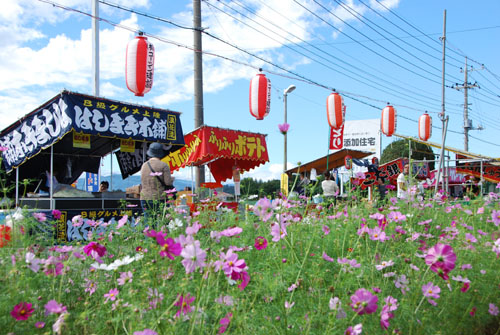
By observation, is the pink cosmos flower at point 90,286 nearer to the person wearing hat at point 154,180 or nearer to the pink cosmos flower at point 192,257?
the pink cosmos flower at point 192,257

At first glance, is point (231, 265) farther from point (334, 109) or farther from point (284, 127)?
point (334, 109)

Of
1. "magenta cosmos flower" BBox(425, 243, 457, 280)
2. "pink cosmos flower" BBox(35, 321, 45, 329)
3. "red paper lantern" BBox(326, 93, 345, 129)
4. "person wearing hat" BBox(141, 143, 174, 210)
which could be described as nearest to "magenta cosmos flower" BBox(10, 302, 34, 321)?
"pink cosmos flower" BBox(35, 321, 45, 329)

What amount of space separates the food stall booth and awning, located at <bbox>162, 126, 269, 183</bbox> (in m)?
1.64

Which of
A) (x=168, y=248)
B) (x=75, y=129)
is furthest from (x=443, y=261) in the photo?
(x=75, y=129)

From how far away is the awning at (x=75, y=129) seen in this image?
618 centimetres

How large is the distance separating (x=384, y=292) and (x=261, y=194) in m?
2.13

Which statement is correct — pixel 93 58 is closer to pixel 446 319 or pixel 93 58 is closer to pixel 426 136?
pixel 446 319

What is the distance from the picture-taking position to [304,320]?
164cm

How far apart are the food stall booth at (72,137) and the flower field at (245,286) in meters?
3.23

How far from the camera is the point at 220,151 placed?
32.8 feet

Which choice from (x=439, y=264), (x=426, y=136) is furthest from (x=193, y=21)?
(x=426, y=136)

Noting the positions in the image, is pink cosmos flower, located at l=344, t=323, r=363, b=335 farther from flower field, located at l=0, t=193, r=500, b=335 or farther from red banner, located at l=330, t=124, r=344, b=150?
red banner, located at l=330, t=124, r=344, b=150

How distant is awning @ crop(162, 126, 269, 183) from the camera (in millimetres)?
9766

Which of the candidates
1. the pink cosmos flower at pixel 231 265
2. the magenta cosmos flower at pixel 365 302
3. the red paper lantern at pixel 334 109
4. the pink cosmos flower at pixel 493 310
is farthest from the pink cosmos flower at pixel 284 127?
the red paper lantern at pixel 334 109
